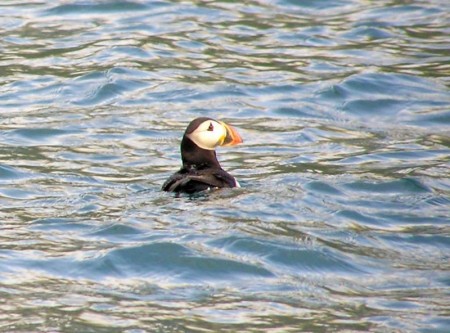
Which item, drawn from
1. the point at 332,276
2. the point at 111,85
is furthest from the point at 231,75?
the point at 332,276

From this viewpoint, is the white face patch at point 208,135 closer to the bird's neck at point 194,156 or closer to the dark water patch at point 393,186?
the bird's neck at point 194,156

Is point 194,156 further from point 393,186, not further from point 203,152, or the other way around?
point 393,186

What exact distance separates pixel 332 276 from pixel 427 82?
6.04 metres

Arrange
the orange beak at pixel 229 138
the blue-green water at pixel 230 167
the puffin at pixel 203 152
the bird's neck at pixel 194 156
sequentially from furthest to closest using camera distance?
the orange beak at pixel 229 138 → the bird's neck at pixel 194 156 → the puffin at pixel 203 152 → the blue-green water at pixel 230 167

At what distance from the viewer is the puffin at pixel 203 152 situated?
8594 mm

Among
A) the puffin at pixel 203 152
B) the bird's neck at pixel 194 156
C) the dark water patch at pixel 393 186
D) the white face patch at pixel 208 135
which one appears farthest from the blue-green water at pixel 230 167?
the white face patch at pixel 208 135

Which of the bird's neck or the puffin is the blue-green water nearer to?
the puffin

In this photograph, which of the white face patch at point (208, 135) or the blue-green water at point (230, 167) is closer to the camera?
the blue-green water at point (230, 167)

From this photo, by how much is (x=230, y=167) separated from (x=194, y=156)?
3.86 ft

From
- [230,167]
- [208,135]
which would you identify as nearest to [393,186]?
[208,135]

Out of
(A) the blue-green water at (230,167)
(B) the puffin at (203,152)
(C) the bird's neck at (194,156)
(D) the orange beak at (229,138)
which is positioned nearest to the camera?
(A) the blue-green water at (230,167)

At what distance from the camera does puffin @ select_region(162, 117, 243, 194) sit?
28.2ft

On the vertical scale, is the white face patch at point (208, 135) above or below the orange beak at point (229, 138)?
above

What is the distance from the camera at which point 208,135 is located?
901 centimetres
